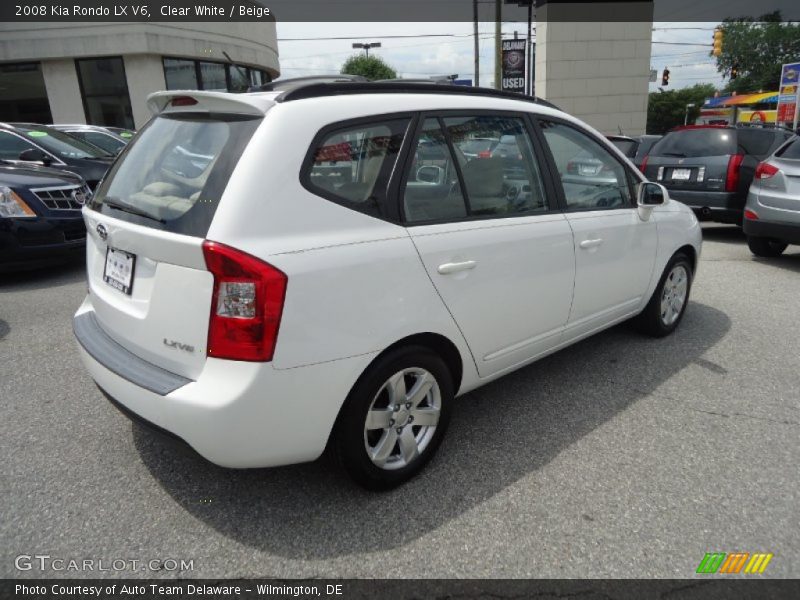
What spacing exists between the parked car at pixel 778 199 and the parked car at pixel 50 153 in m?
8.31

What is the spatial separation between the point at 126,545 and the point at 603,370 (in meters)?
2.98

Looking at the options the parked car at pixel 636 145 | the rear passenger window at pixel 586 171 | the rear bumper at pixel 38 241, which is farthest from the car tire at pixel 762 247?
the rear bumper at pixel 38 241

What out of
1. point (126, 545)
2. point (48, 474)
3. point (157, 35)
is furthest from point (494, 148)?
point (157, 35)

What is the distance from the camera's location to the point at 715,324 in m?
4.73

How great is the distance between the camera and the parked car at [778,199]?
19.9 feet

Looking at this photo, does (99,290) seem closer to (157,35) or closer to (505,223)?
(505,223)

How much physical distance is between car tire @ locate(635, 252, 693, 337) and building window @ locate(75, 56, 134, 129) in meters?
24.0

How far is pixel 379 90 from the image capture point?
8.54 ft

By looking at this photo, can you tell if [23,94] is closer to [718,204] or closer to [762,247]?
[718,204]

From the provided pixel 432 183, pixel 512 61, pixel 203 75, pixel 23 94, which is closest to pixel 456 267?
pixel 432 183

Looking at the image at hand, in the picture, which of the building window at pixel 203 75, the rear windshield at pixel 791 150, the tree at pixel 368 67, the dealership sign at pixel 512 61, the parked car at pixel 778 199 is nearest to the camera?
the parked car at pixel 778 199

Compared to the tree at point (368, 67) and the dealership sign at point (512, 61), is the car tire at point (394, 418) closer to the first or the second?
the dealership sign at point (512, 61)

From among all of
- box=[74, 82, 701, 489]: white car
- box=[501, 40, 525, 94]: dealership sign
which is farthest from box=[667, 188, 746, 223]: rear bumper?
box=[501, 40, 525, 94]: dealership sign

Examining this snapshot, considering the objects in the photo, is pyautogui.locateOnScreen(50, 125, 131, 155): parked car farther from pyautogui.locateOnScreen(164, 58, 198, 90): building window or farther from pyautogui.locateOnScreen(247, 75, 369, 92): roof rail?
pyautogui.locateOnScreen(164, 58, 198, 90): building window
